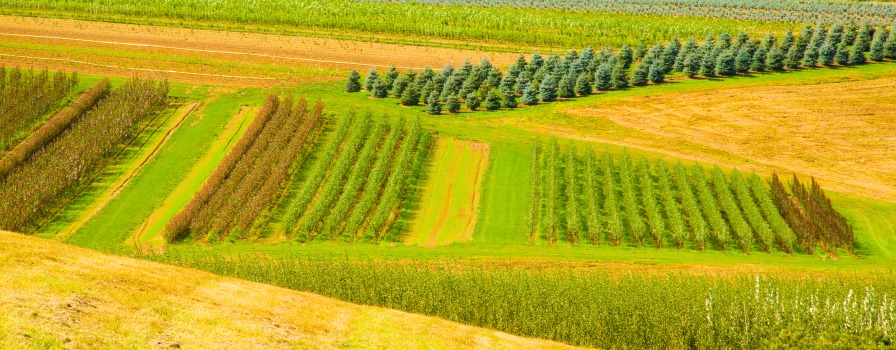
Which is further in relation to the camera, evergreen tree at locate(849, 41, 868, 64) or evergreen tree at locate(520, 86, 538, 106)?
evergreen tree at locate(849, 41, 868, 64)

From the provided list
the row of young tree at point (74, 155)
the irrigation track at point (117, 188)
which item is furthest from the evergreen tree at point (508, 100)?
the row of young tree at point (74, 155)

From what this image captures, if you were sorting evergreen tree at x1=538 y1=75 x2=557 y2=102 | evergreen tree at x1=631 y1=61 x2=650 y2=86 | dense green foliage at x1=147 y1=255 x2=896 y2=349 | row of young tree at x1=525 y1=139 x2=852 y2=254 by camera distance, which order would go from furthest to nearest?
1. evergreen tree at x1=631 y1=61 x2=650 y2=86
2. evergreen tree at x1=538 y1=75 x2=557 y2=102
3. row of young tree at x1=525 y1=139 x2=852 y2=254
4. dense green foliage at x1=147 y1=255 x2=896 y2=349

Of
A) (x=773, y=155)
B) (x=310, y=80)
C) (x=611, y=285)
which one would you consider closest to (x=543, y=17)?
(x=310, y=80)

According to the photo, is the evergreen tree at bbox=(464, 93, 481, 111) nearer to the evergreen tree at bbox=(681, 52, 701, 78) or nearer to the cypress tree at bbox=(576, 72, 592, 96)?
the cypress tree at bbox=(576, 72, 592, 96)

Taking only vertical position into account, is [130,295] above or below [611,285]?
above

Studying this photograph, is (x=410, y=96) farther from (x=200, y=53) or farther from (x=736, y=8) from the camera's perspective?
(x=736, y=8)

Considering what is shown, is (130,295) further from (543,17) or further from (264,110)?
(543,17)

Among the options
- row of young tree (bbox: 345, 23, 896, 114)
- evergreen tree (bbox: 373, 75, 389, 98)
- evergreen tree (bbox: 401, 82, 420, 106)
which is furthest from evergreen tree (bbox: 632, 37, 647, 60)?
evergreen tree (bbox: 373, 75, 389, 98)
